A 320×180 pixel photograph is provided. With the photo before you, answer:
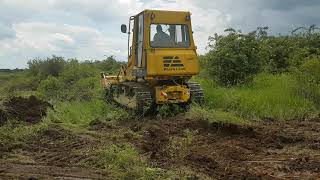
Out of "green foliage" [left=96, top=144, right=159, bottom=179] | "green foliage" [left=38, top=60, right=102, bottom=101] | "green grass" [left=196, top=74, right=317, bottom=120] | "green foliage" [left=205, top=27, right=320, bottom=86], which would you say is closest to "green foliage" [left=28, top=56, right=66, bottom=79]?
"green foliage" [left=38, top=60, right=102, bottom=101]

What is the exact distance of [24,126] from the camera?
12.7 m

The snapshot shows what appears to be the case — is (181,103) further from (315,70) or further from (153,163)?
(153,163)

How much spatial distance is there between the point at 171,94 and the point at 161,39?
1577 millimetres

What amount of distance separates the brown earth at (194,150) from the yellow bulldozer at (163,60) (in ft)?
5.46

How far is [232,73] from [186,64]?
391cm

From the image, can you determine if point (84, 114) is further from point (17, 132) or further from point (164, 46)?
point (17, 132)

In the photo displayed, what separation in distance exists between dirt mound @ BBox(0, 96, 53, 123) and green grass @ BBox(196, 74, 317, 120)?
4993mm

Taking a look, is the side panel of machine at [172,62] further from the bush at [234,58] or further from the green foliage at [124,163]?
the green foliage at [124,163]

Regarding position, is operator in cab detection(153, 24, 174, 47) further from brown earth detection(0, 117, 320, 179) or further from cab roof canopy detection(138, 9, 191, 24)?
brown earth detection(0, 117, 320, 179)

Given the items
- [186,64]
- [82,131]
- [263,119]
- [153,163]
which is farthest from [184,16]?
[153,163]

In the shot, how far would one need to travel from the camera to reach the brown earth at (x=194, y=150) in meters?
7.91

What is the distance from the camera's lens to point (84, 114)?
15930 mm

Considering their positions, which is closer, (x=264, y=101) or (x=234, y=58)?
(x=264, y=101)

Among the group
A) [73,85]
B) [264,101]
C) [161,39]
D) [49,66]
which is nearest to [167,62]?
[161,39]
